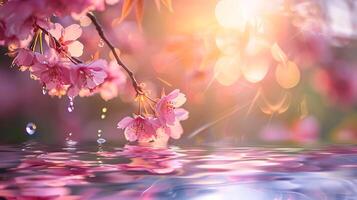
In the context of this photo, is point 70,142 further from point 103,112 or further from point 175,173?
point 175,173

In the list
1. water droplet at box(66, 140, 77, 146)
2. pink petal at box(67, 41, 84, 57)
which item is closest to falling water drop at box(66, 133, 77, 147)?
water droplet at box(66, 140, 77, 146)

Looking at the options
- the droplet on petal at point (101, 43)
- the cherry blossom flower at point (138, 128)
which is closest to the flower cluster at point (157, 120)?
the cherry blossom flower at point (138, 128)

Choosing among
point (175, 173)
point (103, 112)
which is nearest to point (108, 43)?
point (103, 112)

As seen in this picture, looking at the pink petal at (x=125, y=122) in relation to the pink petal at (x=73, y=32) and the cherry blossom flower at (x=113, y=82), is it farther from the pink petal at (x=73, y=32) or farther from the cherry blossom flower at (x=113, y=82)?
the pink petal at (x=73, y=32)

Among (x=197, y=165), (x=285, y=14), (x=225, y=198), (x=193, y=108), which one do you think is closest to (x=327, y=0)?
(x=285, y=14)

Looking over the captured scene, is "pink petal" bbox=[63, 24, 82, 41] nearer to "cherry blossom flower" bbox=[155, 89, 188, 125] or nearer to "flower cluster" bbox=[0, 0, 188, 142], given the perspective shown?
"flower cluster" bbox=[0, 0, 188, 142]

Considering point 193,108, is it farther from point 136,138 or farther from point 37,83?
point 37,83
